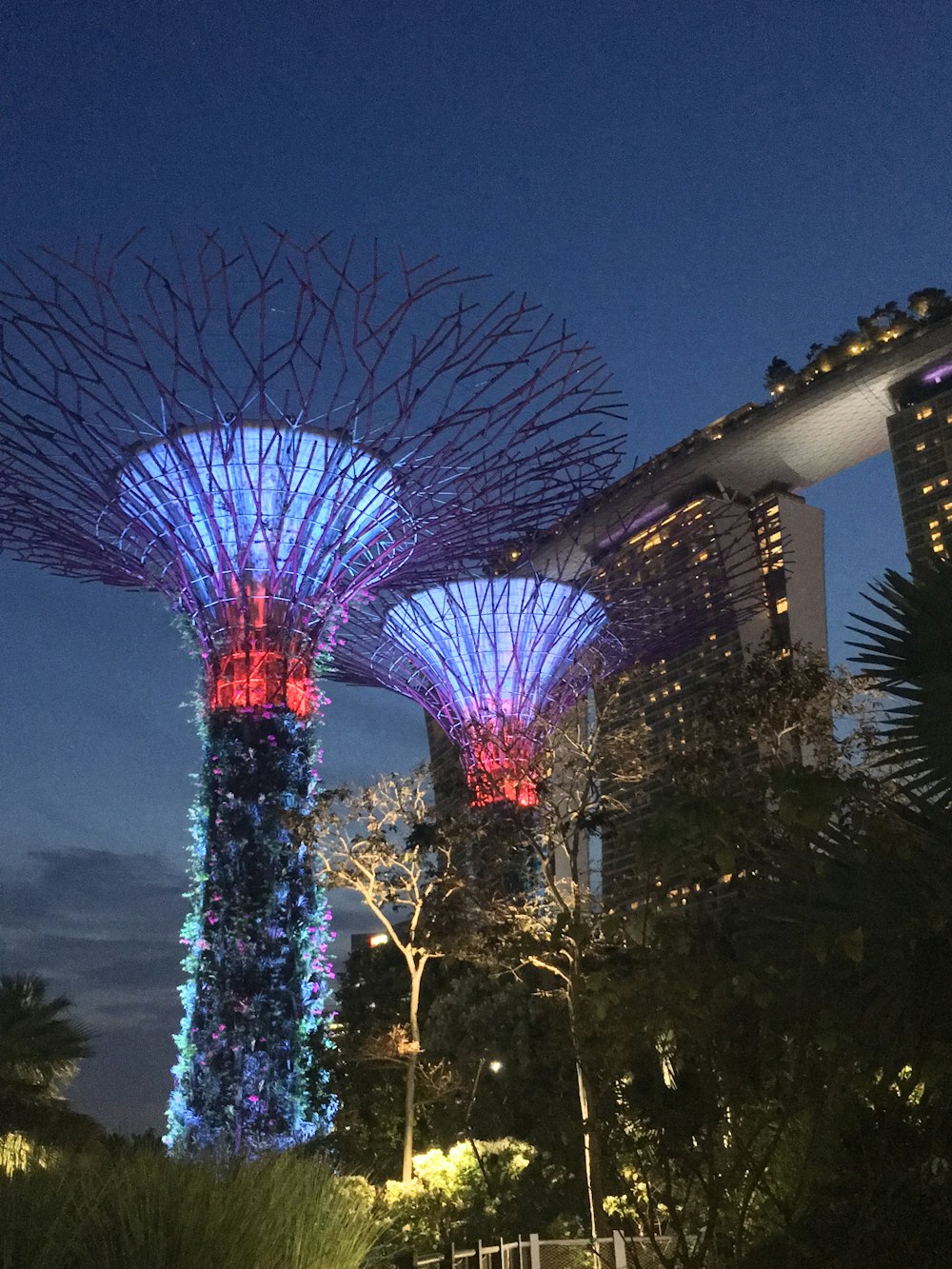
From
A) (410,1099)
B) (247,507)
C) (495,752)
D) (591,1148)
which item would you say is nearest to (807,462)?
(495,752)

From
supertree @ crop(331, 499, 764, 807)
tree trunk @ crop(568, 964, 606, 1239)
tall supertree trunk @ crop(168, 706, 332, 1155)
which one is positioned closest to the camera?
tree trunk @ crop(568, 964, 606, 1239)

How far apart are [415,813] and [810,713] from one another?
574 centimetres

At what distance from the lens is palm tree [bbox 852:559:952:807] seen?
6555 mm

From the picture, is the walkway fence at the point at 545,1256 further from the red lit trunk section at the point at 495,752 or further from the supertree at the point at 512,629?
the supertree at the point at 512,629

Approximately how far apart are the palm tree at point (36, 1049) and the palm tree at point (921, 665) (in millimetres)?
18005

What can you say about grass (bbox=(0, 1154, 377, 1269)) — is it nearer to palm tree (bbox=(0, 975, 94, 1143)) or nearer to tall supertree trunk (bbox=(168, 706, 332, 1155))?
tall supertree trunk (bbox=(168, 706, 332, 1155))

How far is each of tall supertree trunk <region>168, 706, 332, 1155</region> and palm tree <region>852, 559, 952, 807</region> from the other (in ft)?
42.4

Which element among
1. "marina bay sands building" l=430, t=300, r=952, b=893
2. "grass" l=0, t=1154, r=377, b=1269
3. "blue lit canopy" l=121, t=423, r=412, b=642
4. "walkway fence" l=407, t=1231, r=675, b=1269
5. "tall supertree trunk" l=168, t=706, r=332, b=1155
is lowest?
"walkway fence" l=407, t=1231, r=675, b=1269

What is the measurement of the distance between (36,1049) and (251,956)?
21.3 feet

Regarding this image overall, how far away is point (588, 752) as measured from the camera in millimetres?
14234

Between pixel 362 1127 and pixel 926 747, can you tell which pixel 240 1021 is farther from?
pixel 926 747

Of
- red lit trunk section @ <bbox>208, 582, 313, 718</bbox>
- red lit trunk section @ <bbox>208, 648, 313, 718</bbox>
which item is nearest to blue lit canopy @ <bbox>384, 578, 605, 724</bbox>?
red lit trunk section @ <bbox>208, 582, 313, 718</bbox>

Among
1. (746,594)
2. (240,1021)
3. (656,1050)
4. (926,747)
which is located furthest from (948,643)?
(746,594)

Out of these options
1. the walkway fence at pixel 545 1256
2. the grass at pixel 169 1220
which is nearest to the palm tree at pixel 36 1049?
the walkway fence at pixel 545 1256
